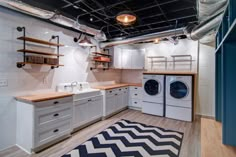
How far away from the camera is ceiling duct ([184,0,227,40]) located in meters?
1.91

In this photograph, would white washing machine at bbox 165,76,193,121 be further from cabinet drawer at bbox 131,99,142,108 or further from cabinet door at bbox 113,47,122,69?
cabinet door at bbox 113,47,122,69

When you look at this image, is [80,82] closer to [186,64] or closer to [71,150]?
[71,150]

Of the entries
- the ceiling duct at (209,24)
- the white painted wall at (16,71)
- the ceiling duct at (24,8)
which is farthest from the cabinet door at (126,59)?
the ceiling duct at (24,8)

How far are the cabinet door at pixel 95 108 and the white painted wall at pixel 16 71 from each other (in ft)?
2.78

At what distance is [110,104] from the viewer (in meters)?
4.17

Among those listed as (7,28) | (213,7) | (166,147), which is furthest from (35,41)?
(166,147)

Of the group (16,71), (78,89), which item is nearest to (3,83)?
(16,71)

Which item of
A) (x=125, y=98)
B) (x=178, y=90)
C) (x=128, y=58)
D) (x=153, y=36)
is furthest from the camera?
(x=128, y=58)

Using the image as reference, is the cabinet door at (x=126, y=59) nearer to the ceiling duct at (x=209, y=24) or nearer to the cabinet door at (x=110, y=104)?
the cabinet door at (x=110, y=104)

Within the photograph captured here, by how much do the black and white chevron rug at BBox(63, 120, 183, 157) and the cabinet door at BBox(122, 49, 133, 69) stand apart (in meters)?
2.49

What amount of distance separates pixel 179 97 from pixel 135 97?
4.90 feet

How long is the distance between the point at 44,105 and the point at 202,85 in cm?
432

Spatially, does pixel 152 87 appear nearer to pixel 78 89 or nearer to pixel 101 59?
pixel 101 59

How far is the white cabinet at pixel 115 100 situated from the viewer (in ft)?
13.1
